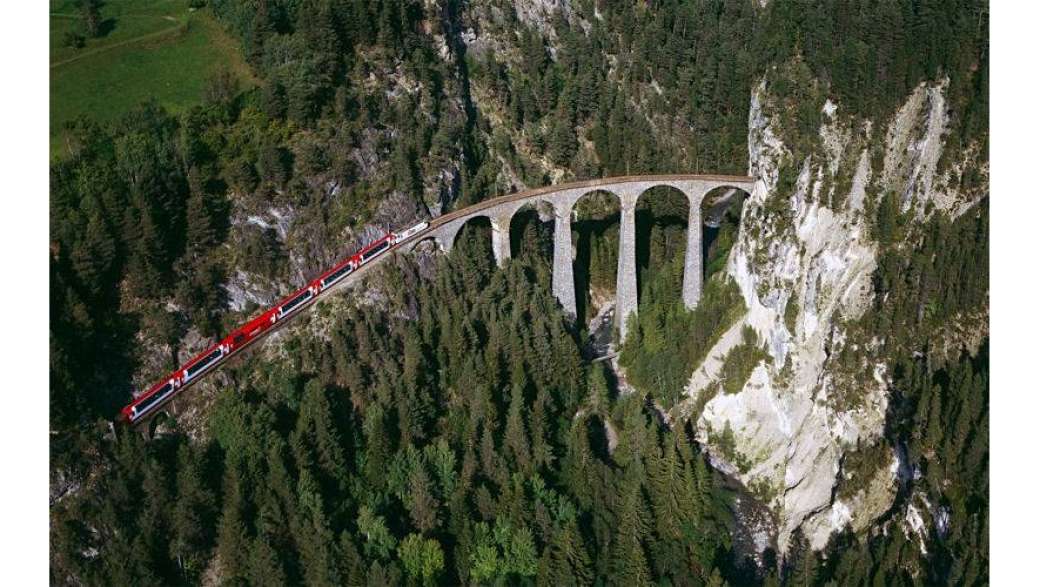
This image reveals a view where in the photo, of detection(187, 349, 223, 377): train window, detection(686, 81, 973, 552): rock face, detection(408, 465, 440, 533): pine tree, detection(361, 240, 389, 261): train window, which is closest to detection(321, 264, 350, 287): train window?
detection(361, 240, 389, 261): train window

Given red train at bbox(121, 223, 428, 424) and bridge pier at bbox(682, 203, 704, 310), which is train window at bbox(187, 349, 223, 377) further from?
bridge pier at bbox(682, 203, 704, 310)

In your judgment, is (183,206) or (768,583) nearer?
(768,583)

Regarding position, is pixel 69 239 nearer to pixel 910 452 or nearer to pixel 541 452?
pixel 541 452

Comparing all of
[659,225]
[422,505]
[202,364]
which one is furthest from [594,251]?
[202,364]

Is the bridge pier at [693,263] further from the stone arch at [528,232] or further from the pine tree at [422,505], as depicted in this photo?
the pine tree at [422,505]

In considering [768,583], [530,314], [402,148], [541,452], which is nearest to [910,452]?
[768,583]

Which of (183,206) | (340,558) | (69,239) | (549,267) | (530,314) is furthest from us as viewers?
(549,267)

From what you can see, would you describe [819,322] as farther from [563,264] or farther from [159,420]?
[159,420]
